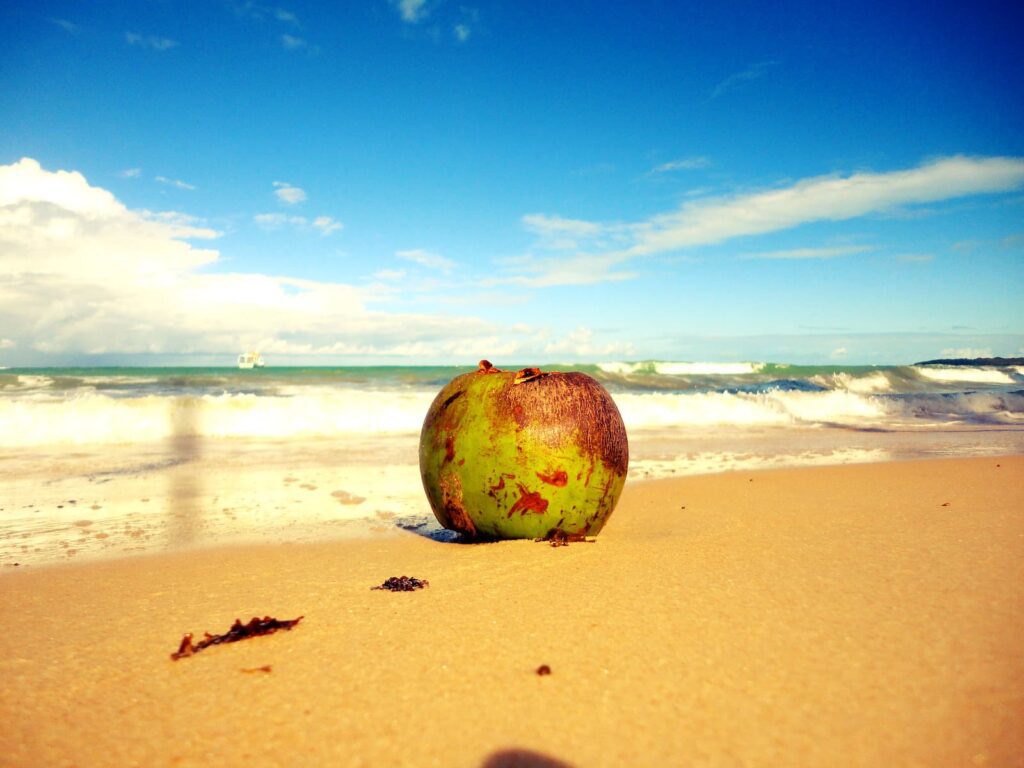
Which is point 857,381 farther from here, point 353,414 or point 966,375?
point 353,414

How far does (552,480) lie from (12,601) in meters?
3.02

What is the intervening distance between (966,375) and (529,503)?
50929mm

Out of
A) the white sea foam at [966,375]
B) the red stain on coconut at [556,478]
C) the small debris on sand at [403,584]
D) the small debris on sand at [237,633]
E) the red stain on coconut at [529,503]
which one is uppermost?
the red stain on coconut at [556,478]

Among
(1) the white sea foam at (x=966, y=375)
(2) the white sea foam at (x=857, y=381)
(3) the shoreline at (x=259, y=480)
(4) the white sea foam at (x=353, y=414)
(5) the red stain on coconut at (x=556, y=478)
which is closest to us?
(5) the red stain on coconut at (x=556, y=478)

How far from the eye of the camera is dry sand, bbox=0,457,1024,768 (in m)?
1.99

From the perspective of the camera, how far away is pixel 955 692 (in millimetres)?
2193

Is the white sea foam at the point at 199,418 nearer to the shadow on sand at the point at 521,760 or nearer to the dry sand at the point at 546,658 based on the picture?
the dry sand at the point at 546,658

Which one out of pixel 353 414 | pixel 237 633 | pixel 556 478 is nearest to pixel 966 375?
pixel 353 414

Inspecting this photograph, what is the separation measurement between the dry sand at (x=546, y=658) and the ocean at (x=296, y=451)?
1.30m

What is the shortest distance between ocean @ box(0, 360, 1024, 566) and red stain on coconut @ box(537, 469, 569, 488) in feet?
5.51

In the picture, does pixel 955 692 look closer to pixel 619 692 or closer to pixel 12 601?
pixel 619 692

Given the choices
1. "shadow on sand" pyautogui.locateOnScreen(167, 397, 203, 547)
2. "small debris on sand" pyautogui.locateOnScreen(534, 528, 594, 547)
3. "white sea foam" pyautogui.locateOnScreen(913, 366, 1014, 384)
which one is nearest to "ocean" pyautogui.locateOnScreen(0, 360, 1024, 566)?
"shadow on sand" pyautogui.locateOnScreen(167, 397, 203, 547)

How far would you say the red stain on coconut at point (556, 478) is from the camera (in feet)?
13.4

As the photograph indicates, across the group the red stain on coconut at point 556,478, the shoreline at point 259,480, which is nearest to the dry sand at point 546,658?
the red stain on coconut at point 556,478
